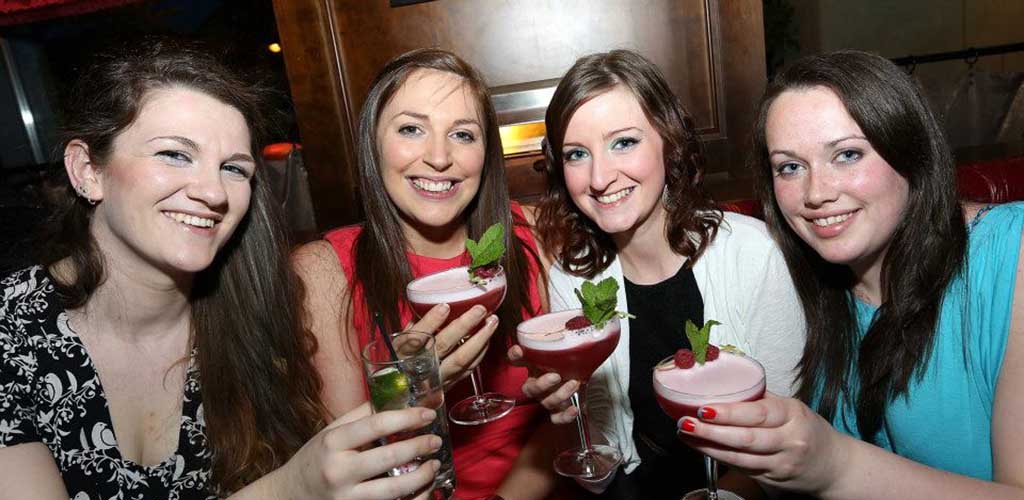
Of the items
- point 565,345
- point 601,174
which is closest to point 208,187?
point 565,345

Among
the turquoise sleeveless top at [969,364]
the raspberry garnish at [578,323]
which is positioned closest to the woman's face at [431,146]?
the raspberry garnish at [578,323]

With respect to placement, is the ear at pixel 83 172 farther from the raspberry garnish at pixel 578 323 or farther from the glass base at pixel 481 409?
the raspberry garnish at pixel 578 323

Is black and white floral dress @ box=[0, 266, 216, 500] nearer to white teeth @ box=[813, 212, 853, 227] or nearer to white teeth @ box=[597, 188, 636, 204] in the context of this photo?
white teeth @ box=[597, 188, 636, 204]

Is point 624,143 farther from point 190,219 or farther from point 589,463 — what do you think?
point 190,219

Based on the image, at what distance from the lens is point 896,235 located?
70.3 inches

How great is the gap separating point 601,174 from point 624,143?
0.15 meters

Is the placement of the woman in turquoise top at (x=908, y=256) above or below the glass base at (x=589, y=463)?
above

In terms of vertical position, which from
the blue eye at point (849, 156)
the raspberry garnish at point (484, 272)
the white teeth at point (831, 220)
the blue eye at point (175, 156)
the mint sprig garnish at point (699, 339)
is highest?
the blue eye at point (175, 156)

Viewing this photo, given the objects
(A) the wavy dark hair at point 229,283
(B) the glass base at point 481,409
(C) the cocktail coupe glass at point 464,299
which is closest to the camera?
(A) the wavy dark hair at point 229,283

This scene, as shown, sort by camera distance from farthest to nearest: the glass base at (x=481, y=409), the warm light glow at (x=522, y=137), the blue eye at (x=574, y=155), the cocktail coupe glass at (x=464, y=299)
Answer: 1. the warm light glow at (x=522, y=137)
2. the blue eye at (x=574, y=155)
3. the glass base at (x=481, y=409)
4. the cocktail coupe glass at (x=464, y=299)

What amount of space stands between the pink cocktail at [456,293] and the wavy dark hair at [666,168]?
56 cm

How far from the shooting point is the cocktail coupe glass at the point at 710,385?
125 centimetres

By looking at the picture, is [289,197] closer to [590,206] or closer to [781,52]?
[590,206]

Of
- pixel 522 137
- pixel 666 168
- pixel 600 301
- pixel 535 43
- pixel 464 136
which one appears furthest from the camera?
pixel 522 137
